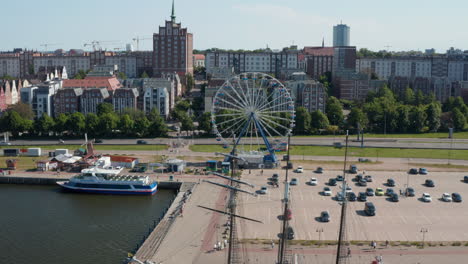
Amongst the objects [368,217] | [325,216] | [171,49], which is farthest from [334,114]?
[171,49]

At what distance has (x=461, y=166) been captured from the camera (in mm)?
38938

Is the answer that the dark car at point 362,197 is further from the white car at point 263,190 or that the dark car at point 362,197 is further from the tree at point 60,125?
the tree at point 60,125

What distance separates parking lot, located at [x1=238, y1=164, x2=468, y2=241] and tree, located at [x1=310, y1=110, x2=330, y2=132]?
18.0 m

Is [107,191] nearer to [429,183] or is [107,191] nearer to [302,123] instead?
[429,183]

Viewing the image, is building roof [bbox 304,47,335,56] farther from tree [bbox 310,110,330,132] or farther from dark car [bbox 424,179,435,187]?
dark car [bbox 424,179,435,187]

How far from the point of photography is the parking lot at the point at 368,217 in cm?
2447

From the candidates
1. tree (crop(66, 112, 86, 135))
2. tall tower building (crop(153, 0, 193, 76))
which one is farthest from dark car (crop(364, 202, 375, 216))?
tall tower building (crop(153, 0, 193, 76))

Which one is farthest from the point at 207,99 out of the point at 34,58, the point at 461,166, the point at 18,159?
the point at 34,58

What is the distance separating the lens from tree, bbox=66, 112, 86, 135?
165ft

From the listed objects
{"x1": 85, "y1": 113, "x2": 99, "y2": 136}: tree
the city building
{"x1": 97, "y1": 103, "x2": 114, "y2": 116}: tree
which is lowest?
{"x1": 85, "y1": 113, "x2": 99, "y2": 136}: tree

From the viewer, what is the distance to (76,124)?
1983 inches

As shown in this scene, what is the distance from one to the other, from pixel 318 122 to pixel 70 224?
30948 millimetres

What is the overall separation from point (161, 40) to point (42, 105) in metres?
29.0

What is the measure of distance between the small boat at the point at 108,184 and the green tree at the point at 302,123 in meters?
22.3
